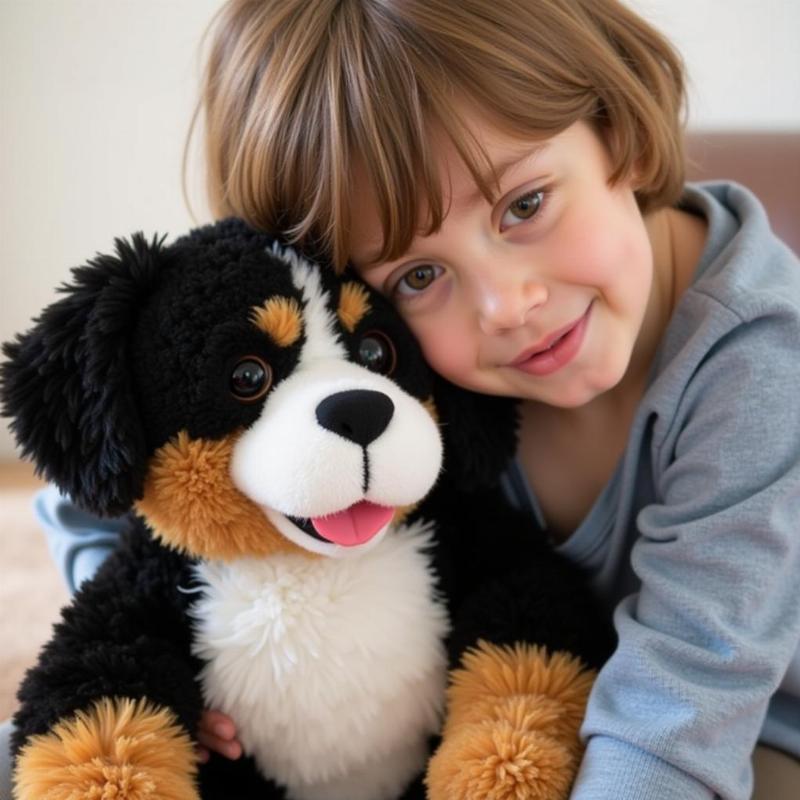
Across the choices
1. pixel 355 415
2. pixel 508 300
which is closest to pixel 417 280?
pixel 508 300

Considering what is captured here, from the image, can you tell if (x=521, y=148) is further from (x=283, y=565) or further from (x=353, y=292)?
(x=283, y=565)

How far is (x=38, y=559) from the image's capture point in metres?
1.09

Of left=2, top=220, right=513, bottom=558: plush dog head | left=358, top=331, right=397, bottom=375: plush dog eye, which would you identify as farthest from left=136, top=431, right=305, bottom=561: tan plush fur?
left=358, top=331, right=397, bottom=375: plush dog eye

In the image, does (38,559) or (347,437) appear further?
(38,559)

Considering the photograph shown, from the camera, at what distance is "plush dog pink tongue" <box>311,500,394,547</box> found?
0.53m

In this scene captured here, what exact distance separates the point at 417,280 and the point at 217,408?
0.65ft

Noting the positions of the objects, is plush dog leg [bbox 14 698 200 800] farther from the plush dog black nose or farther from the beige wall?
the beige wall

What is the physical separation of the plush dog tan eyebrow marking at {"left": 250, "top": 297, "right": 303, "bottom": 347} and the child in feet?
0.22

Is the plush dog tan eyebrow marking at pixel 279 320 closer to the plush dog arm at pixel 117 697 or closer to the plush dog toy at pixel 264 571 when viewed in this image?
the plush dog toy at pixel 264 571

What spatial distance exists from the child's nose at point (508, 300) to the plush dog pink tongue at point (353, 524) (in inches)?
6.4

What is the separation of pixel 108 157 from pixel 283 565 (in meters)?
1.02

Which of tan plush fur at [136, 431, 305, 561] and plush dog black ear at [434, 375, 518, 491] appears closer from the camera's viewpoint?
tan plush fur at [136, 431, 305, 561]

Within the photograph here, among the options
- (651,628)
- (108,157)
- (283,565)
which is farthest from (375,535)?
(108,157)

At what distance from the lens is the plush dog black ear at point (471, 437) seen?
0.63 m
